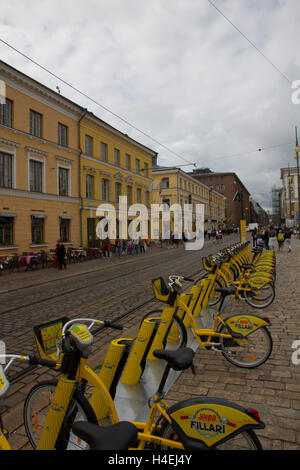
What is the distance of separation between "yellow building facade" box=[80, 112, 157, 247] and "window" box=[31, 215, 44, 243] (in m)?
4.09

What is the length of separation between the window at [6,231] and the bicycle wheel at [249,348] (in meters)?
16.6

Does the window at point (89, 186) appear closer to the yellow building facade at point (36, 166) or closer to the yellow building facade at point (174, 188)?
the yellow building facade at point (36, 166)

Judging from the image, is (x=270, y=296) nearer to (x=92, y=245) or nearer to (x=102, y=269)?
(x=102, y=269)

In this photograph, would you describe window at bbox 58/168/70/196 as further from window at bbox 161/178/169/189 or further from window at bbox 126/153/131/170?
window at bbox 161/178/169/189

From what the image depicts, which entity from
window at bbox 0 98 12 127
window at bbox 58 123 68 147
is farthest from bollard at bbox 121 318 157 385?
window at bbox 58 123 68 147

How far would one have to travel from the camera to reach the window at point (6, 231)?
17.9 m

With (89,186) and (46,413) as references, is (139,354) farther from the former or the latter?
(89,186)

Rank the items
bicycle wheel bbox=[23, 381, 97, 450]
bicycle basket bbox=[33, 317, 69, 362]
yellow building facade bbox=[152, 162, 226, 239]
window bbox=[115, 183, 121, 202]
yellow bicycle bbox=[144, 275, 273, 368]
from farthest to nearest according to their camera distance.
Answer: yellow building facade bbox=[152, 162, 226, 239]
window bbox=[115, 183, 121, 202]
yellow bicycle bbox=[144, 275, 273, 368]
bicycle basket bbox=[33, 317, 69, 362]
bicycle wheel bbox=[23, 381, 97, 450]

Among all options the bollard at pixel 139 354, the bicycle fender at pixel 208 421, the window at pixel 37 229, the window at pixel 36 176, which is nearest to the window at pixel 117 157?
the window at pixel 36 176

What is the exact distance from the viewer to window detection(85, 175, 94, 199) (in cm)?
2589

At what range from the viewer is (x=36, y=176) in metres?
20.5

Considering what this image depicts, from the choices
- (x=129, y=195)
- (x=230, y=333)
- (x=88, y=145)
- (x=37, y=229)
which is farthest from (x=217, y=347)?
(x=129, y=195)

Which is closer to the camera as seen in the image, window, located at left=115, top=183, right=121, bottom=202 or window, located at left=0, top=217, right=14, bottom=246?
window, located at left=0, top=217, right=14, bottom=246
